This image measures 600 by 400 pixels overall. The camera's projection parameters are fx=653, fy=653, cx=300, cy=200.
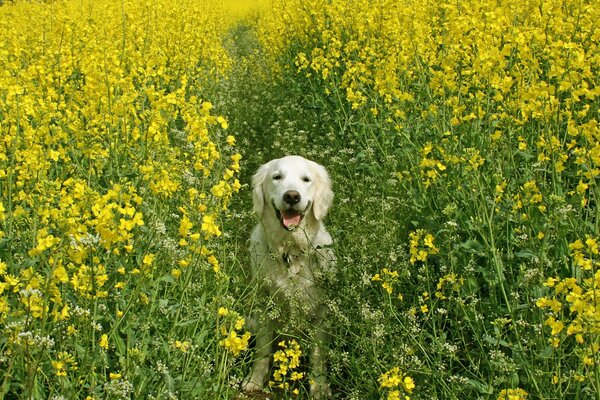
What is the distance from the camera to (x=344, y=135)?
20.1 feet

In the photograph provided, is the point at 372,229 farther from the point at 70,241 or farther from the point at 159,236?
the point at 70,241

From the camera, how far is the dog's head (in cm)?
411

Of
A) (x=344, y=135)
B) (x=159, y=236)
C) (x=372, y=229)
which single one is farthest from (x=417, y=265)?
(x=344, y=135)

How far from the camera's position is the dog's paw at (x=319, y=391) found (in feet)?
11.0

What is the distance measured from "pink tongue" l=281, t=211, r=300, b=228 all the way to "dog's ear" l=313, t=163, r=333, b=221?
22 cm

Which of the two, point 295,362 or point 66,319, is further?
point 295,362

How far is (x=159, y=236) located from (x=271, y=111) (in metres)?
5.34

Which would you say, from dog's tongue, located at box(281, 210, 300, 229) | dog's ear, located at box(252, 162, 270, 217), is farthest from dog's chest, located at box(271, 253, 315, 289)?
dog's ear, located at box(252, 162, 270, 217)

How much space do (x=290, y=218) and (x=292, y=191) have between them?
197mm

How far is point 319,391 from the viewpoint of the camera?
11.3 feet

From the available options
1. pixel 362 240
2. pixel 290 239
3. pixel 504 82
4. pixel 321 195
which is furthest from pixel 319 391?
pixel 504 82

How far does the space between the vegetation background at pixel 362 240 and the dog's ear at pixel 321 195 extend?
0.49ft

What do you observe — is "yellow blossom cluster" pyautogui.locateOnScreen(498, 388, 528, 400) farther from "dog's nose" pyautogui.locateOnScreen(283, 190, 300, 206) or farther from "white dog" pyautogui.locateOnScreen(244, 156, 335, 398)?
"dog's nose" pyautogui.locateOnScreen(283, 190, 300, 206)

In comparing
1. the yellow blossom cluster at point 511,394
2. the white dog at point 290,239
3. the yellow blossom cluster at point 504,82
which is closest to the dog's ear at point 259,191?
the white dog at point 290,239
